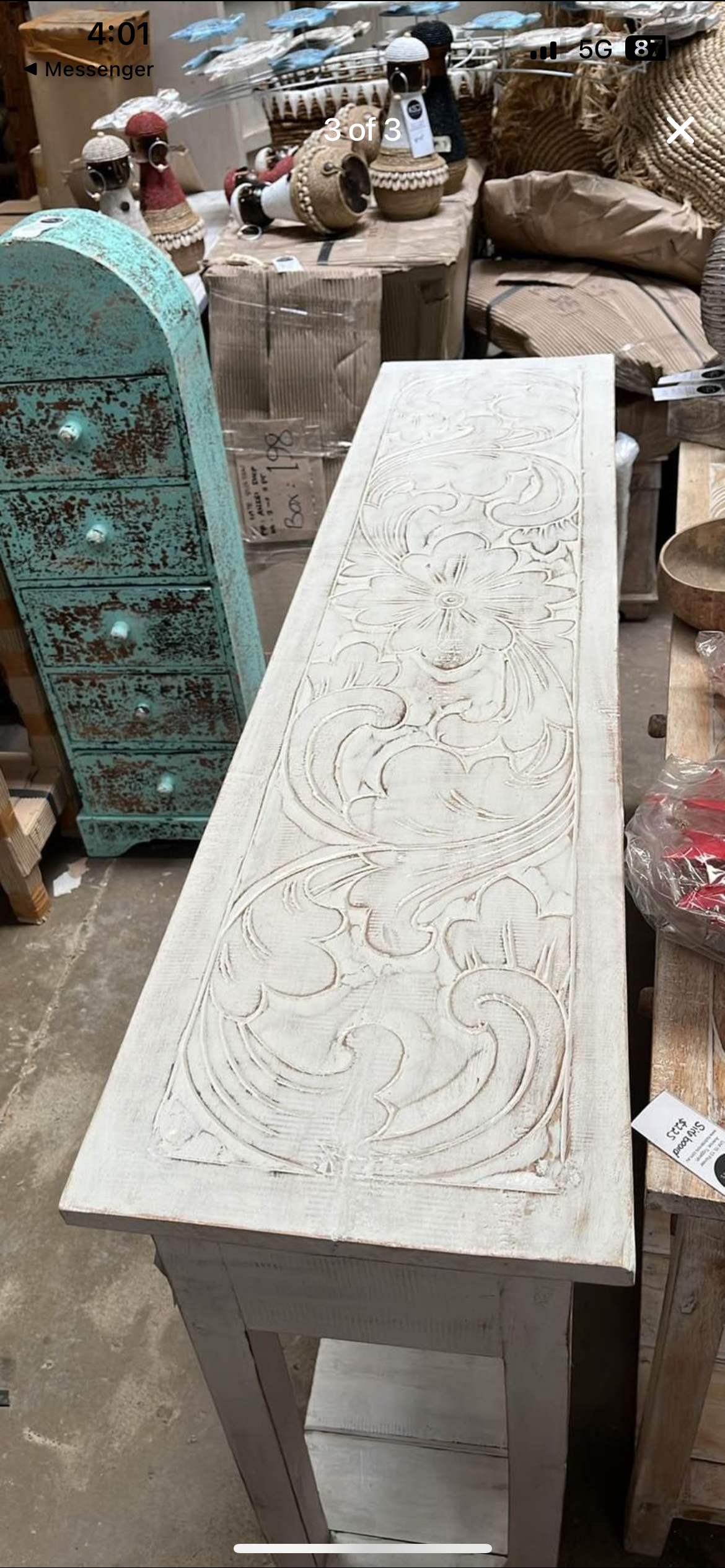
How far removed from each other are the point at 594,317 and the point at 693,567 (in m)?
1.28

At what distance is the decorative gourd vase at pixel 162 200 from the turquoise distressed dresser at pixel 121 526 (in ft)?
3.18

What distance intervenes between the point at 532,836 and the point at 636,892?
0.38 ft

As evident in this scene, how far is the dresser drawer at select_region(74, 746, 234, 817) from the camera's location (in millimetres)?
2088

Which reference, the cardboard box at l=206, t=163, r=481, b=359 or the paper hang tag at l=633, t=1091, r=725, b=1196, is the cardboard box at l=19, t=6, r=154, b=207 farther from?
the paper hang tag at l=633, t=1091, r=725, b=1196

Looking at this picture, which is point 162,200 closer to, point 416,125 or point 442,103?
point 416,125

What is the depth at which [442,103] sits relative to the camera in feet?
8.39

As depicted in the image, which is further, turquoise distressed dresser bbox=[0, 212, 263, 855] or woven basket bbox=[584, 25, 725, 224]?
woven basket bbox=[584, 25, 725, 224]

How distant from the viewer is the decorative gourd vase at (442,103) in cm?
243

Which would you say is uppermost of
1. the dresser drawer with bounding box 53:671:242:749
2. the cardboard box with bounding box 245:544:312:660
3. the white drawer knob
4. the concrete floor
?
the white drawer knob

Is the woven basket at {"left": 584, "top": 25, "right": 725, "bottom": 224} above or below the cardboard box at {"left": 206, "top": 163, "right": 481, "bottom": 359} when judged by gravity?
above

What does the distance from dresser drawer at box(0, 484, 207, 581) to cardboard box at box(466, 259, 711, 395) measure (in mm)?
1165

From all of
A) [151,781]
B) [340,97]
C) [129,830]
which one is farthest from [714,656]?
[340,97]

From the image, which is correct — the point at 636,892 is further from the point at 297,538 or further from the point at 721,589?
the point at 297,538

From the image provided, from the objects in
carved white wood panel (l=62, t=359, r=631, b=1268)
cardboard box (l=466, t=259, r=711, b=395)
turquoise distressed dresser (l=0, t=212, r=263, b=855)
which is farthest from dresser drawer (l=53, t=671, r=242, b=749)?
cardboard box (l=466, t=259, r=711, b=395)
